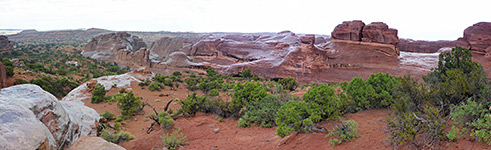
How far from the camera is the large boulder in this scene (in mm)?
28344

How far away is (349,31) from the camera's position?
31.5 meters

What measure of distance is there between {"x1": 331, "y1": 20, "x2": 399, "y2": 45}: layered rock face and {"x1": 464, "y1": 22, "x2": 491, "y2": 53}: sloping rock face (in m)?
8.05

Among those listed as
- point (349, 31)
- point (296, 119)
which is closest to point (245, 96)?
point (296, 119)

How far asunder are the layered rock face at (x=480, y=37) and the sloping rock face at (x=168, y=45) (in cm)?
5446

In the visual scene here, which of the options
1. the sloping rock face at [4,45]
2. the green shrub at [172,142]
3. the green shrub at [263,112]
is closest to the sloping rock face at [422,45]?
the green shrub at [263,112]

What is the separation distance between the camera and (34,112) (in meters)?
5.29

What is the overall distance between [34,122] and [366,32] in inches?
1294

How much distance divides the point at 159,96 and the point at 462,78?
17.8 metres

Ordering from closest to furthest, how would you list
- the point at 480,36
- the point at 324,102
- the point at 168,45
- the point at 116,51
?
1. the point at 324,102
2. the point at 480,36
3. the point at 116,51
4. the point at 168,45

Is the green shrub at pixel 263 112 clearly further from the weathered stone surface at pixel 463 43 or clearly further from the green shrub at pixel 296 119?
the weathered stone surface at pixel 463 43

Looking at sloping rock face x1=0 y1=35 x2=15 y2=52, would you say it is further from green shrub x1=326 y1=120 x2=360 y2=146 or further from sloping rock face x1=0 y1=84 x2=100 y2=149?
green shrub x1=326 y1=120 x2=360 y2=146

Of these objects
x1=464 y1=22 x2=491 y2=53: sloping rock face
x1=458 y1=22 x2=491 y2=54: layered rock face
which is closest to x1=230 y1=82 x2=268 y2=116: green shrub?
x1=458 y1=22 x2=491 y2=54: layered rock face

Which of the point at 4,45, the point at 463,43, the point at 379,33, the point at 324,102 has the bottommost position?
the point at 324,102

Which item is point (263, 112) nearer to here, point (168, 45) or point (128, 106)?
point (128, 106)
